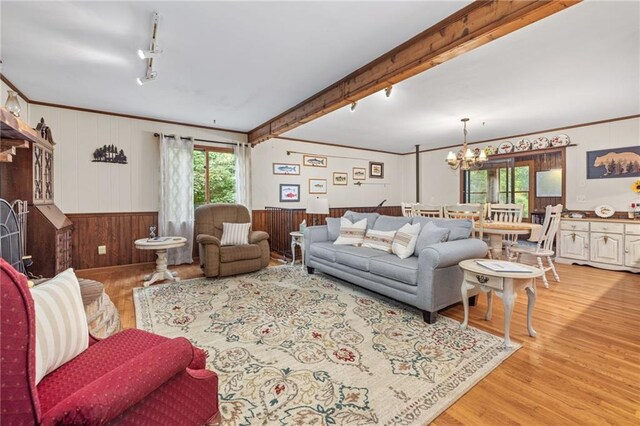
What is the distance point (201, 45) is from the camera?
256cm

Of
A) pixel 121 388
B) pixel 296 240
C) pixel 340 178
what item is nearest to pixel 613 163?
pixel 340 178

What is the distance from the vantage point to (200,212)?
14.5ft

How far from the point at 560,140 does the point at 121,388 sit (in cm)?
706

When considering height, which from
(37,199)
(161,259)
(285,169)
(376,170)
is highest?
(376,170)

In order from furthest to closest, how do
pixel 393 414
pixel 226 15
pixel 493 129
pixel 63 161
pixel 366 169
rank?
pixel 366 169, pixel 493 129, pixel 63 161, pixel 226 15, pixel 393 414

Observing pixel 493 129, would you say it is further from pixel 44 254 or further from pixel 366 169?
pixel 44 254

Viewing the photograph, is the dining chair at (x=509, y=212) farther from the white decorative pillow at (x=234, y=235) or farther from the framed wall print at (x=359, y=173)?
the white decorative pillow at (x=234, y=235)

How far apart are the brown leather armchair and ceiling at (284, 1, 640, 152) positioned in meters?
2.22

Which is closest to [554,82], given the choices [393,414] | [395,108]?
[395,108]

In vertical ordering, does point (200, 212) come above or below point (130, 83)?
below

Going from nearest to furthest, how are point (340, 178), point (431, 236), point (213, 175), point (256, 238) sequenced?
point (431, 236) < point (256, 238) < point (213, 175) < point (340, 178)

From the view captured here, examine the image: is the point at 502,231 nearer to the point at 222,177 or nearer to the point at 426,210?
the point at 426,210

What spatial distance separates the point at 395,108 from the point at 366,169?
3.38m

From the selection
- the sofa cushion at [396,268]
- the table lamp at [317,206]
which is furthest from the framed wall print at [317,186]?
the sofa cushion at [396,268]
